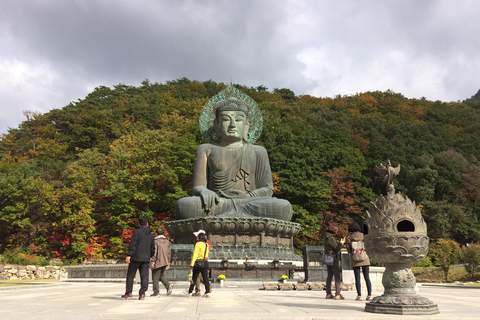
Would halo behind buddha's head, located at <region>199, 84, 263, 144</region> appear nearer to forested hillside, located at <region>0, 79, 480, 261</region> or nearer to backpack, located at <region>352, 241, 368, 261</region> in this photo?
forested hillside, located at <region>0, 79, 480, 261</region>

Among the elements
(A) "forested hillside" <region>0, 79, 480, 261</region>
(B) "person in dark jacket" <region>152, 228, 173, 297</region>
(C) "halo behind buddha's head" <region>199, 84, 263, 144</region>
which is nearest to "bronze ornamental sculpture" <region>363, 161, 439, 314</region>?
(B) "person in dark jacket" <region>152, 228, 173, 297</region>

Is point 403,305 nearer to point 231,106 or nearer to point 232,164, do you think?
point 232,164

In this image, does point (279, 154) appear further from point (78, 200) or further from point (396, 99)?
point (396, 99)

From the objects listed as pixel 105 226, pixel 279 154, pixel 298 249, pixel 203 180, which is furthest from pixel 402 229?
pixel 105 226

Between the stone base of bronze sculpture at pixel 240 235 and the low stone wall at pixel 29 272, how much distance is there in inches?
334

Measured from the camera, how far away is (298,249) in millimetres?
24578

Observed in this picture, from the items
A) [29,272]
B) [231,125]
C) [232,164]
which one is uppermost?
[231,125]

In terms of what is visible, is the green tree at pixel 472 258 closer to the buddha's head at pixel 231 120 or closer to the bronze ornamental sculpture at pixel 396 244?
the buddha's head at pixel 231 120

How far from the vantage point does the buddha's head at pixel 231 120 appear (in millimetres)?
17500

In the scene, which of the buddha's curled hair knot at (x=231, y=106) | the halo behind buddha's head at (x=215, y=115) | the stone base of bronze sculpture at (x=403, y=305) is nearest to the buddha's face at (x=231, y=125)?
the buddha's curled hair knot at (x=231, y=106)

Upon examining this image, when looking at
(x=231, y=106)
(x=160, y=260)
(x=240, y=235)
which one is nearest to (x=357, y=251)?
(x=160, y=260)

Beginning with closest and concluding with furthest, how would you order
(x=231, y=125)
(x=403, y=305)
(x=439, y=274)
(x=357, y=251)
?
(x=403, y=305)
(x=357, y=251)
(x=231, y=125)
(x=439, y=274)

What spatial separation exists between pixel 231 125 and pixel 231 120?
224 mm

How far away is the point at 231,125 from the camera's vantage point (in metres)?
17.5
